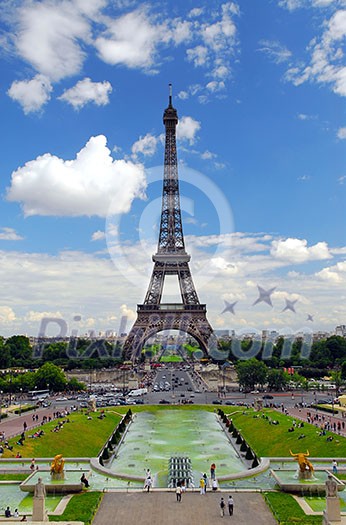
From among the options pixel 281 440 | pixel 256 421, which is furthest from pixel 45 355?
pixel 281 440

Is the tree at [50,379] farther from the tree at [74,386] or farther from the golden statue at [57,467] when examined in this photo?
the golden statue at [57,467]

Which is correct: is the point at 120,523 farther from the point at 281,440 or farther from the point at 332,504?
the point at 281,440

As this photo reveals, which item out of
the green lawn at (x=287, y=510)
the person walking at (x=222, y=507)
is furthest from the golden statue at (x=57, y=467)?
the green lawn at (x=287, y=510)

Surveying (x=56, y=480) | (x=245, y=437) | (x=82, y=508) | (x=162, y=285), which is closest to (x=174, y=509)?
→ (x=82, y=508)

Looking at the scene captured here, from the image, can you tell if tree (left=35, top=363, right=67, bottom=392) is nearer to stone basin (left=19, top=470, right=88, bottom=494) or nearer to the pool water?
the pool water

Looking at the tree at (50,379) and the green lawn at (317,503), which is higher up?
the tree at (50,379)
